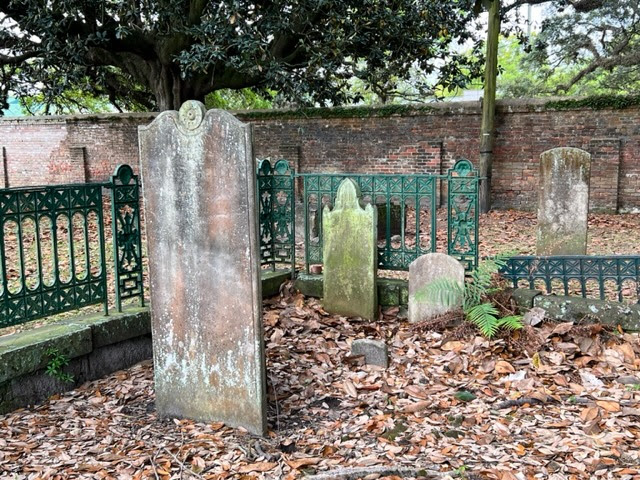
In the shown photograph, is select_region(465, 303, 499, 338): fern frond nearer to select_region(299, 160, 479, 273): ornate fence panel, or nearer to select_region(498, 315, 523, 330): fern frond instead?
select_region(498, 315, 523, 330): fern frond

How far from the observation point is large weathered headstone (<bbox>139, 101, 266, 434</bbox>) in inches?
151

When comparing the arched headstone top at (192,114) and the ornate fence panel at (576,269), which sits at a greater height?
the arched headstone top at (192,114)

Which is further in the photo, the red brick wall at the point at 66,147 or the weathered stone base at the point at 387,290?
the red brick wall at the point at 66,147

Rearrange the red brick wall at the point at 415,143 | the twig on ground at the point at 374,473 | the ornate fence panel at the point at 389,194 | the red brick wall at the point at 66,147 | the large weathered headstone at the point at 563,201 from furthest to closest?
the red brick wall at the point at 66,147
the red brick wall at the point at 415,143
the large weathered headstone at the point at 563,201
the ornate fence panel at the point at 389,194
the twig on ground at the point at 374,473

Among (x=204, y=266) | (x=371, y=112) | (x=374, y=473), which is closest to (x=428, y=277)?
(x=204, y=266)

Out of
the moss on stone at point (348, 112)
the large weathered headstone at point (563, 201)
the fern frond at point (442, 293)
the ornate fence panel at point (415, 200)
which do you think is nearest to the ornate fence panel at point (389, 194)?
the ornate fence panel at point (415, 200)

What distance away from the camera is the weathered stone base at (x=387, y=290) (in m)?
6.29

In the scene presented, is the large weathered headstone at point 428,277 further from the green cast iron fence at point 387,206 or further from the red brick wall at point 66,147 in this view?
the red brick wall at point 66,147

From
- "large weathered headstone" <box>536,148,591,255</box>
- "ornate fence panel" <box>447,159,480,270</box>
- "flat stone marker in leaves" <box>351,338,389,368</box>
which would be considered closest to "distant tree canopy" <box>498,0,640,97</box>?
"large weathered headstone" <box>536,148,591,255</box>

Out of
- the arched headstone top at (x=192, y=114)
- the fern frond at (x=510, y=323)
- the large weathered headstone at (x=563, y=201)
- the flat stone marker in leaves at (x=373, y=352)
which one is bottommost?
the flat stone marker in leaves at (x=373, y=352)

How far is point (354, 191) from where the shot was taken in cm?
597

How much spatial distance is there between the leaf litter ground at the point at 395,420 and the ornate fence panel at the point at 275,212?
1.40 meters

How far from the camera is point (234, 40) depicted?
10.5m

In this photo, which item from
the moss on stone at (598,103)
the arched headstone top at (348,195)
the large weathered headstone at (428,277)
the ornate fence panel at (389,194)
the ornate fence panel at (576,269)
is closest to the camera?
the ornate fence panel at (576,269)
